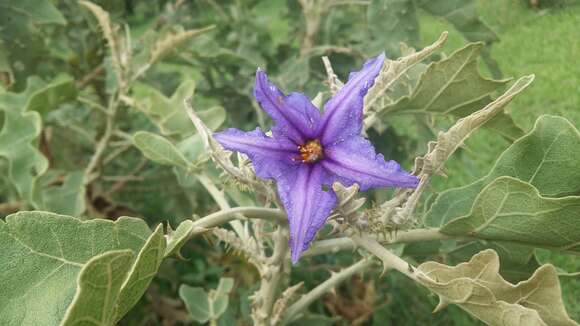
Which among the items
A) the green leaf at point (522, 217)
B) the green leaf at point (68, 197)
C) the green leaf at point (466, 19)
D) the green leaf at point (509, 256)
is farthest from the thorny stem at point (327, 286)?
the green leaf at point (68, 197)

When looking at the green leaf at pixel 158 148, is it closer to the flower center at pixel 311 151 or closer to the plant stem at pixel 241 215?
the plant stem at pixel 241 215

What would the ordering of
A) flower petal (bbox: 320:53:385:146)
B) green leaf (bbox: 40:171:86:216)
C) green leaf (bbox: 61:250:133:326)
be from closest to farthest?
green leaf (bbox: 61:250:133:326) < flower petal (bbox: 320:53:385:146) < green leaf (bbox: 40:171:86:216)

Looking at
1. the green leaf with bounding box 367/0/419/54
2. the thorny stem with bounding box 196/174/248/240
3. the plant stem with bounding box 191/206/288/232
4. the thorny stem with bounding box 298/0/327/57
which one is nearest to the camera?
the plant stem with bounding box 191/206/288/232

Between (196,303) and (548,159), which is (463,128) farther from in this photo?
(196,303)

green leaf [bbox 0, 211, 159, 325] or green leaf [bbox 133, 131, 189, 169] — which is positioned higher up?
green leaf [bbox 0, 211, 159, 325]

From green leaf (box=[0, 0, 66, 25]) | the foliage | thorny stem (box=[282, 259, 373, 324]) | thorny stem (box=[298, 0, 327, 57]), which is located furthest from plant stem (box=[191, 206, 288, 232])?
thorny stem (box=[298, 0, 327, 57])

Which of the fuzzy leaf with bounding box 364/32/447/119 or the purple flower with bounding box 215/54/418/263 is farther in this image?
the fuzzy leaf with bounding box 364/32/447/119

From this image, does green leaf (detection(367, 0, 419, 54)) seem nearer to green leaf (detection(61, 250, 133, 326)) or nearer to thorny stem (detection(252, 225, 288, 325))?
thorny stem (detection(252, 225, 288, 325))

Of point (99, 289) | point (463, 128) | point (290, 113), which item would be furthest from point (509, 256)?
point (99, 289)
